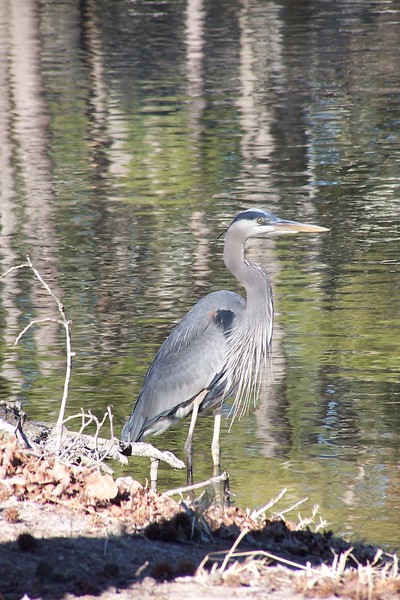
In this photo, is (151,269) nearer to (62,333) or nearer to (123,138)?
(62,333)

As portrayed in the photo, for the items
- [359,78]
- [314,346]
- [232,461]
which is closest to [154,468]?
[232,461]

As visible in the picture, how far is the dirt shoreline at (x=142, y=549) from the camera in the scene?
4711mm

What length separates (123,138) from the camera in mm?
18281

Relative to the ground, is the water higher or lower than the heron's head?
lower

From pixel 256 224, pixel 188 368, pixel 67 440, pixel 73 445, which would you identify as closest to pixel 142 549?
pixel 73 445

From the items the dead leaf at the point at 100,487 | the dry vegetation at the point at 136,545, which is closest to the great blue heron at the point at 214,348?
the dry vegetation at the point at 136,545

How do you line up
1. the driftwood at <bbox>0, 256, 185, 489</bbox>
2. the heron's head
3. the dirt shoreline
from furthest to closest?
the heron's head, the driftwood at <bbox>0, 256, 185, 489</bbox>, the dirt shoreline

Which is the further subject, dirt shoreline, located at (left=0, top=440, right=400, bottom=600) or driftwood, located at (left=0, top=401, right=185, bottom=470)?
driftwood, located at (left=0, top=401, right=185, bottom=470)

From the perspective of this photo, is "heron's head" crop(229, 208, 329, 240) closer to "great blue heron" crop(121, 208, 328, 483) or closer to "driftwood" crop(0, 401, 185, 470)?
"great blue heron" crop(121, 208, 328, 483)

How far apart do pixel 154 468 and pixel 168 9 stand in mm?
29425

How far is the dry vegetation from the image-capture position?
4.71m

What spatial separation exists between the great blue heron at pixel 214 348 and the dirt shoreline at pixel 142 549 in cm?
176

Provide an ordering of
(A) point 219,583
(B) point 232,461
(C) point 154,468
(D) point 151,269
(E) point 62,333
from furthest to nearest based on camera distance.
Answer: (D) point 151,269 → (E) point 62,333 → (B) point 232,461 → (C) point 154,468 → (A) point 219,583

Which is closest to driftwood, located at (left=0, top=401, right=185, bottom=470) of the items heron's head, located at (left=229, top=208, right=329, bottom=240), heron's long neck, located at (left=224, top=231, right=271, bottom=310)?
heron's long neck, located at (left=224, top=231, right=271, bottom=310)
